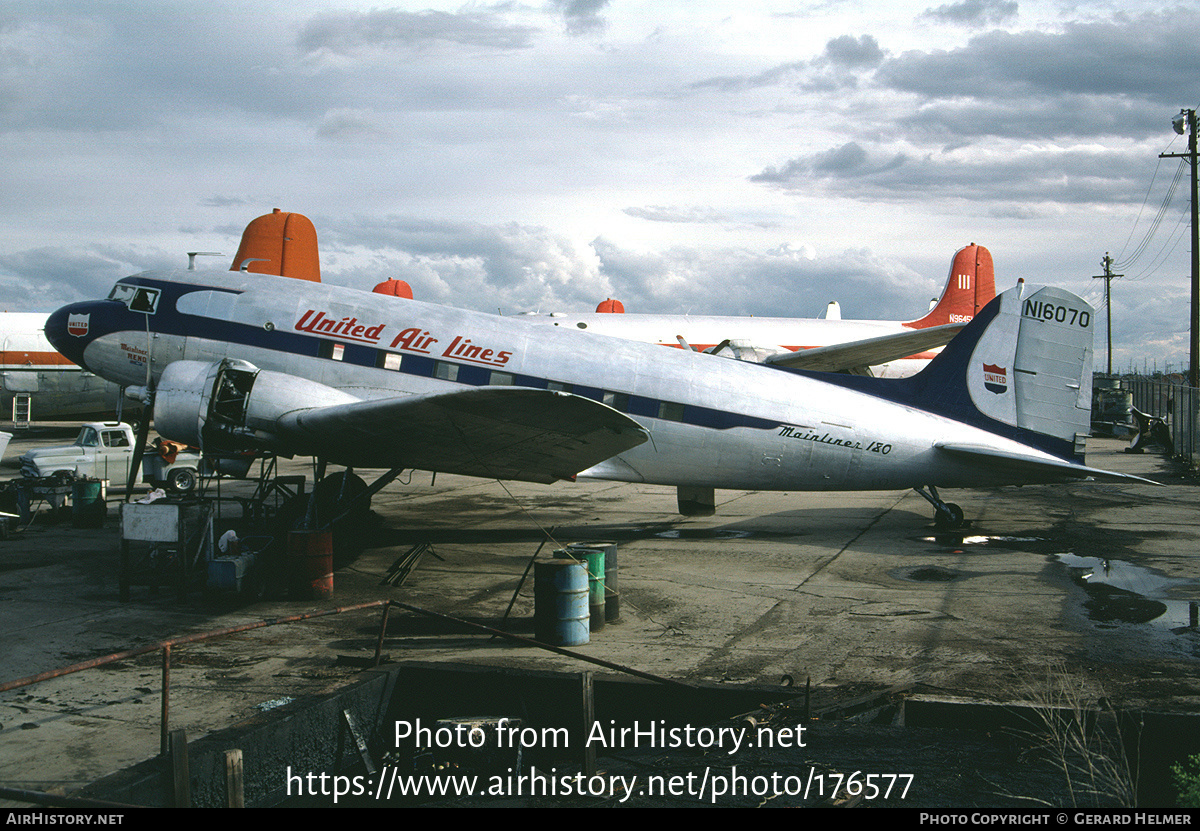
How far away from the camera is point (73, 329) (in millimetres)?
14242

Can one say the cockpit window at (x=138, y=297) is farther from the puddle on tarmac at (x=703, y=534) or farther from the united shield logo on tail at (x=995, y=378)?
the united shield logo on tail at (x=995, y=378)

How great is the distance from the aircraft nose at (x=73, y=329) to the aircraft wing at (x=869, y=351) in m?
18.4

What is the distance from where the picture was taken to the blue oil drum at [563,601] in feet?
28.9

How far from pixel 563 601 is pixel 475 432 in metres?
3.00

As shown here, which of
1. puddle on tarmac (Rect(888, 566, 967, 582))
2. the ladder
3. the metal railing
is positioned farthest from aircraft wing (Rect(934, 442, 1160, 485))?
Answer: the ladder

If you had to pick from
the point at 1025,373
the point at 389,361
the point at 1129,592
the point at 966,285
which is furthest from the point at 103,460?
the point at 966,285

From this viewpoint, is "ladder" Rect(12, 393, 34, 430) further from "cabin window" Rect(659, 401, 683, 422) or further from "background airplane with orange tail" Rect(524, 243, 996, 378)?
"cabin window" Rect(659, 401, 683, 422)

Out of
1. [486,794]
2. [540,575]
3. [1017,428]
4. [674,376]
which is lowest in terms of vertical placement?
[486,794]

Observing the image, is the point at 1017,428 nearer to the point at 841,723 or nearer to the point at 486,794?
the point at 841,723

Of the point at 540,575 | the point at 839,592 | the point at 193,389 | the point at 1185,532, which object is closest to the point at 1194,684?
the point at 839,592

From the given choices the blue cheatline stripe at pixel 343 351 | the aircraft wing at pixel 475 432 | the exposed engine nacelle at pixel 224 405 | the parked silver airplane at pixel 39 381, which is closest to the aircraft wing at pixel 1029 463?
the blue cheatline stripe at pixel 343 351

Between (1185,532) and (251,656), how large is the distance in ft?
51.5

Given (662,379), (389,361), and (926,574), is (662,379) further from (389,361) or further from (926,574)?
(926,574)
